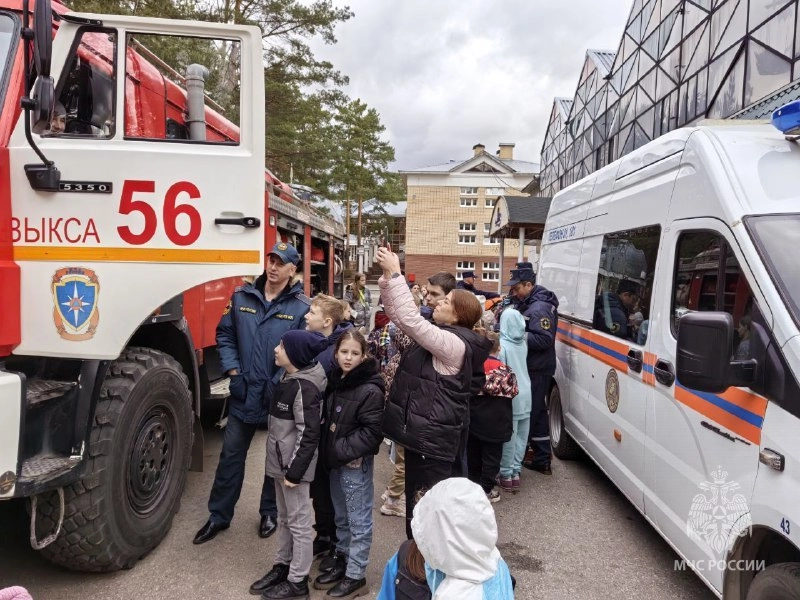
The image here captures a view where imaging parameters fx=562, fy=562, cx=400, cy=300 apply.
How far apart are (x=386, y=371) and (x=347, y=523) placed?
112cm

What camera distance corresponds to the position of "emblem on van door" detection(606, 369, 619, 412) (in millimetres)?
3829

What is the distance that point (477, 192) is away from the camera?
4519 cm

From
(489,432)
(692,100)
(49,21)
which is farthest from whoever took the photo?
(692,100)

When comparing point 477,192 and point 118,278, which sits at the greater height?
point 477,192

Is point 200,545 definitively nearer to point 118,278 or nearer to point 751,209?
point 118,278

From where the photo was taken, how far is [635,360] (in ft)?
11.4

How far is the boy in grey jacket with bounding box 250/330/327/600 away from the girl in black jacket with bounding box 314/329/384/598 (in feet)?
0.38

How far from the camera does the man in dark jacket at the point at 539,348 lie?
4.83 m

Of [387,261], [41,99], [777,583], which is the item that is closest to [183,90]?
[41,99]

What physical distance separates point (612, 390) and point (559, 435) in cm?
176

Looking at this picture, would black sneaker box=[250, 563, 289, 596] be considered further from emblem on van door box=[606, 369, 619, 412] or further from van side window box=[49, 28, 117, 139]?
van side window box=[49, 28, 117, 139]

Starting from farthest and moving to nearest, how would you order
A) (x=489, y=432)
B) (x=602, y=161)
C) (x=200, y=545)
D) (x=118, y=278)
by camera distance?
(x=602, y=161)
(x=489, y=432)
(x=200, y=545)
(x=118, y=278)

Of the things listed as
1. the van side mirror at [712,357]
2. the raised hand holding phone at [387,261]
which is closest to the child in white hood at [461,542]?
the van side mirror at [712,357]

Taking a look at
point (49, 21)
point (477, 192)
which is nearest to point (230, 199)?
point (49, 21)
